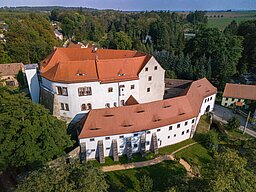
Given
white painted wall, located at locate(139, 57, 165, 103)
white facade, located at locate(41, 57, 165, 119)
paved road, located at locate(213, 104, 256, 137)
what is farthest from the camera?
paved road, located at locate(213, 104, 256, 137)

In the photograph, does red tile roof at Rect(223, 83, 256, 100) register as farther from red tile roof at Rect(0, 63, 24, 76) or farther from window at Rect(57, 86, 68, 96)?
red tile roof at Rect(0, 63, 24, 76)

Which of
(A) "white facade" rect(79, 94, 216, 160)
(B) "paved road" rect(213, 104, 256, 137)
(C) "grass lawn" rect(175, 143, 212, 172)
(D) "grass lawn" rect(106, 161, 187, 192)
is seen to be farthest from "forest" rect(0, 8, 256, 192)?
(B) "paved road" rect(213, 104, 256, 137)

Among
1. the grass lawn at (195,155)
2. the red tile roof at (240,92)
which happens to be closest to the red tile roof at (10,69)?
the grass lawn at (195,155)

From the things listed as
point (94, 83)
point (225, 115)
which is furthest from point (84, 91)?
point (225, 115)

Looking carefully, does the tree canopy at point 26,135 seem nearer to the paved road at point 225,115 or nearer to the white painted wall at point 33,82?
the white painted wall at point 33,82

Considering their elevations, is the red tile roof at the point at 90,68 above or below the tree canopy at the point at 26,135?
above

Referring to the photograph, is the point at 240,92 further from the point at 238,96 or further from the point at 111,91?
the point at 111,91
